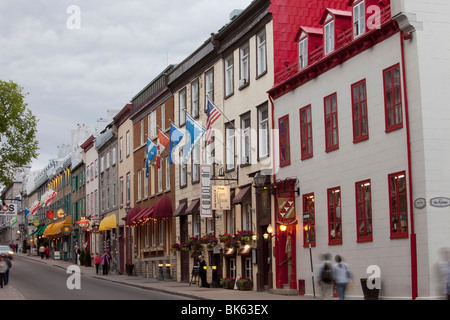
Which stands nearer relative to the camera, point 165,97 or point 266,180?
point 266,180

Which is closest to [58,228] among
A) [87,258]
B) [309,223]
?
[87,258]

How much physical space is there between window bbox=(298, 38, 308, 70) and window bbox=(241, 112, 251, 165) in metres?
4.47

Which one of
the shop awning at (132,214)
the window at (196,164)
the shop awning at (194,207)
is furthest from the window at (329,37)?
the shop awning at (132,214)

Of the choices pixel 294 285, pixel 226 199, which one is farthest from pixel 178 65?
pixel 294 285

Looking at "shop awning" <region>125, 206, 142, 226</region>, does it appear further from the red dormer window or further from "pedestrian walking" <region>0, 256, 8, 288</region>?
the red dormer window

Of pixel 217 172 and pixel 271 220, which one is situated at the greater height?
pixel 217 172

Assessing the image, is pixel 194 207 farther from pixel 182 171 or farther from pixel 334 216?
pixel 334 216

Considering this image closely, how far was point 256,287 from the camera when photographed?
30469 millimetres

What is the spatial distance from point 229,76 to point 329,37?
29.8 feet

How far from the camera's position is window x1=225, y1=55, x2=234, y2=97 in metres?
34.4

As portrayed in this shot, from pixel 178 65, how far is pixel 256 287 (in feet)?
52.2

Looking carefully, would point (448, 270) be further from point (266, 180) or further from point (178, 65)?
point (178, 65)

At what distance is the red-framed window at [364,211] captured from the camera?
74.7 feet

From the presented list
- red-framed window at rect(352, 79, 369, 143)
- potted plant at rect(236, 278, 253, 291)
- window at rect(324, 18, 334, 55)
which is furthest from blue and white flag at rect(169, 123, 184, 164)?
red-framed window at rect(352, 79, 369, 143)
